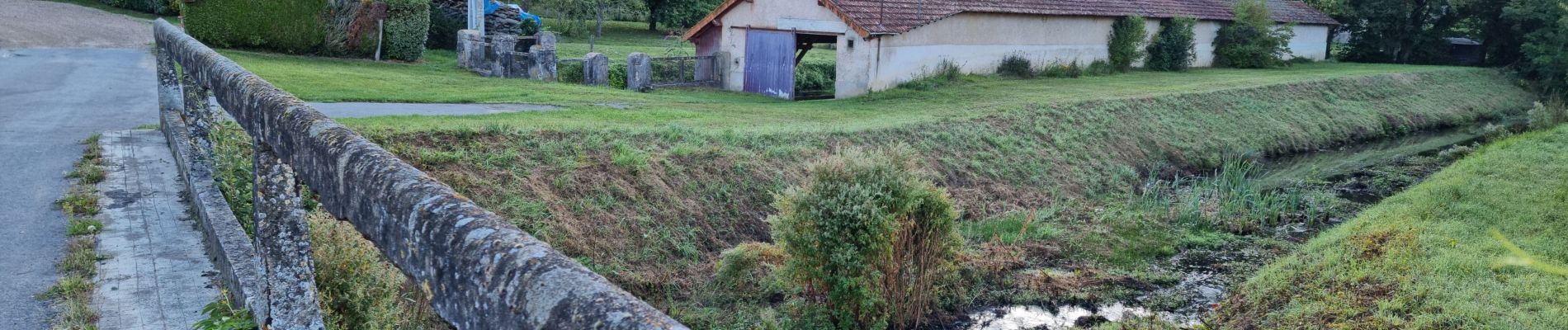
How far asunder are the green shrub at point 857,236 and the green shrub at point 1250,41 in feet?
94.1

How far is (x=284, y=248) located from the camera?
4215mm

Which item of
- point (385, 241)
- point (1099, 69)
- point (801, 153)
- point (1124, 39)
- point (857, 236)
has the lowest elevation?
point (857, 236)

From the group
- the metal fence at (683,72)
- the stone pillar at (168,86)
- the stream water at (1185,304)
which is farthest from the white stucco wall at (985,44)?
the stone pillar at (168,86)

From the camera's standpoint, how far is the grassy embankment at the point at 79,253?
530cm

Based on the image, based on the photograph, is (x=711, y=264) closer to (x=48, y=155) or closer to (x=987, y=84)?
(x=48, y=155)

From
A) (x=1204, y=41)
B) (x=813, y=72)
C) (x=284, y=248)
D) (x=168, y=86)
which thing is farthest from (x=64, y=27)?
(x=1204, y=41)

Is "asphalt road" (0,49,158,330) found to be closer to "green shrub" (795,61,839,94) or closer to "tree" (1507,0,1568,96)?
"green shrub" (795,61,839,94)

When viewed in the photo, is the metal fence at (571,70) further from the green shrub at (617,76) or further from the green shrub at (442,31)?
the green shrub at (442,31)

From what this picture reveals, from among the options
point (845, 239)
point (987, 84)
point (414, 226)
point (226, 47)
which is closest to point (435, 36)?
point (226, 47)

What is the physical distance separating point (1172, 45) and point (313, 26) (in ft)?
79.1

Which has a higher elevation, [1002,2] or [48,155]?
[1002,2]

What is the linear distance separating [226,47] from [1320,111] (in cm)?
2526

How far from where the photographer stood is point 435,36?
28406 millimetres

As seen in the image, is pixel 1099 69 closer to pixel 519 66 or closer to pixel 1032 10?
pixel 1032 10
